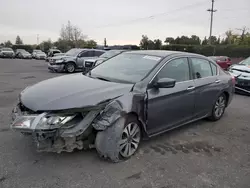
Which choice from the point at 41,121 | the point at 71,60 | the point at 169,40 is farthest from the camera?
the point at 169,40

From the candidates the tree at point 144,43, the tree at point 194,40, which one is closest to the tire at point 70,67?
the tree at point 144,43

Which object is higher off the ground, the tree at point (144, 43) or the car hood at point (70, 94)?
the tree at point (144, 43)

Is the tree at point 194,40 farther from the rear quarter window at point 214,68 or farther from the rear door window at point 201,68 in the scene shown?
the rear door window at point 201,68

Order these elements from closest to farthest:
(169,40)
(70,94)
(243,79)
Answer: (70,94) < (243,79) < (169,40)

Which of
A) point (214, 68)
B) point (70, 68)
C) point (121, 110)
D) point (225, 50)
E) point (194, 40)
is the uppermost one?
point (194, 40)

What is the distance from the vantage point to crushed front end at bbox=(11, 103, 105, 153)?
9.05ft

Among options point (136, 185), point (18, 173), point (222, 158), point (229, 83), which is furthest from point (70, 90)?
point (229, 83)

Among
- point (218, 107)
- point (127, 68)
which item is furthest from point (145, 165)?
point (218, 107)

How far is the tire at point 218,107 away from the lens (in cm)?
502

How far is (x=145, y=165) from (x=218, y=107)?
275 cm

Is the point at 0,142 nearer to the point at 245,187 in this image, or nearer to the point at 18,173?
the point at 18,173

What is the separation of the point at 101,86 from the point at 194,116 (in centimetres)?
207

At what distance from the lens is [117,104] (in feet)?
10.0

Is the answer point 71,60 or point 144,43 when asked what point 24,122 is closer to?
point 71,60
